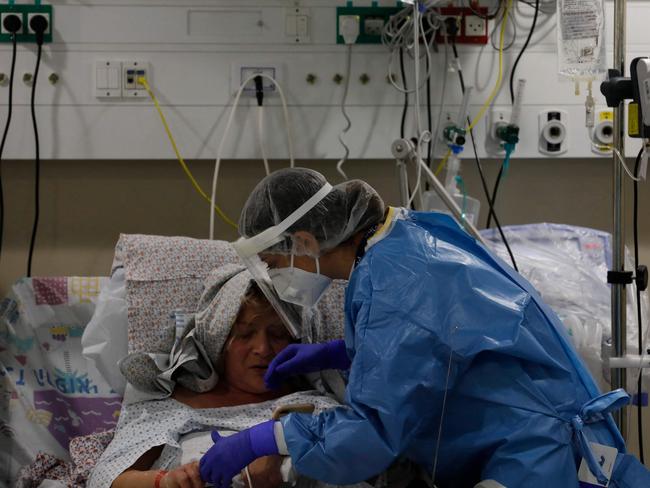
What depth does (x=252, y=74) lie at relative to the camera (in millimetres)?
2637

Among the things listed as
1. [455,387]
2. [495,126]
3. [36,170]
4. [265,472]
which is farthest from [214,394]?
[495,126]

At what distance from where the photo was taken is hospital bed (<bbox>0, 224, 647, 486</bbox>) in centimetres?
220

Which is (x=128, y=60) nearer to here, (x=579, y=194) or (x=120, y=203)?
(x=120, y=203)

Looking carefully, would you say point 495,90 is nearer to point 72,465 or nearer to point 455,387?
point 455,387

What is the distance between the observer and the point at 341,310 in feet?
7.41

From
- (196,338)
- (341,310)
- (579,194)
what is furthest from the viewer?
(579,194)

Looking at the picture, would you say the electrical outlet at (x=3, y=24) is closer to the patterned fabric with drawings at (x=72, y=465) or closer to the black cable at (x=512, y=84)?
the patterned fabric with drawings at (x=72, y=465)

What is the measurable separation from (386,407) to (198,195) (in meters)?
1.53

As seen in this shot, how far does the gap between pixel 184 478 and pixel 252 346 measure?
1.61ft

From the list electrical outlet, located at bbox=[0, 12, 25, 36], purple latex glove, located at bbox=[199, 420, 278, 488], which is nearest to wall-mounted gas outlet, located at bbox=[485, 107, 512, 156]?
purple latex glove, located at bbox=[199, 420, 278, 488]

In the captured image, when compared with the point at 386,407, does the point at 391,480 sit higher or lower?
lower

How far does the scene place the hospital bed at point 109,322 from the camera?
2.20m

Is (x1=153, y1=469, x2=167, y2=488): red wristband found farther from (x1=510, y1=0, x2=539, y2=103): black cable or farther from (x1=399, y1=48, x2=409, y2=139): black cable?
(x1=510, y1=0, x2=539, y2=103): black cable

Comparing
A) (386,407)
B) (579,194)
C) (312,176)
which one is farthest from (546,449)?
(579,194)
